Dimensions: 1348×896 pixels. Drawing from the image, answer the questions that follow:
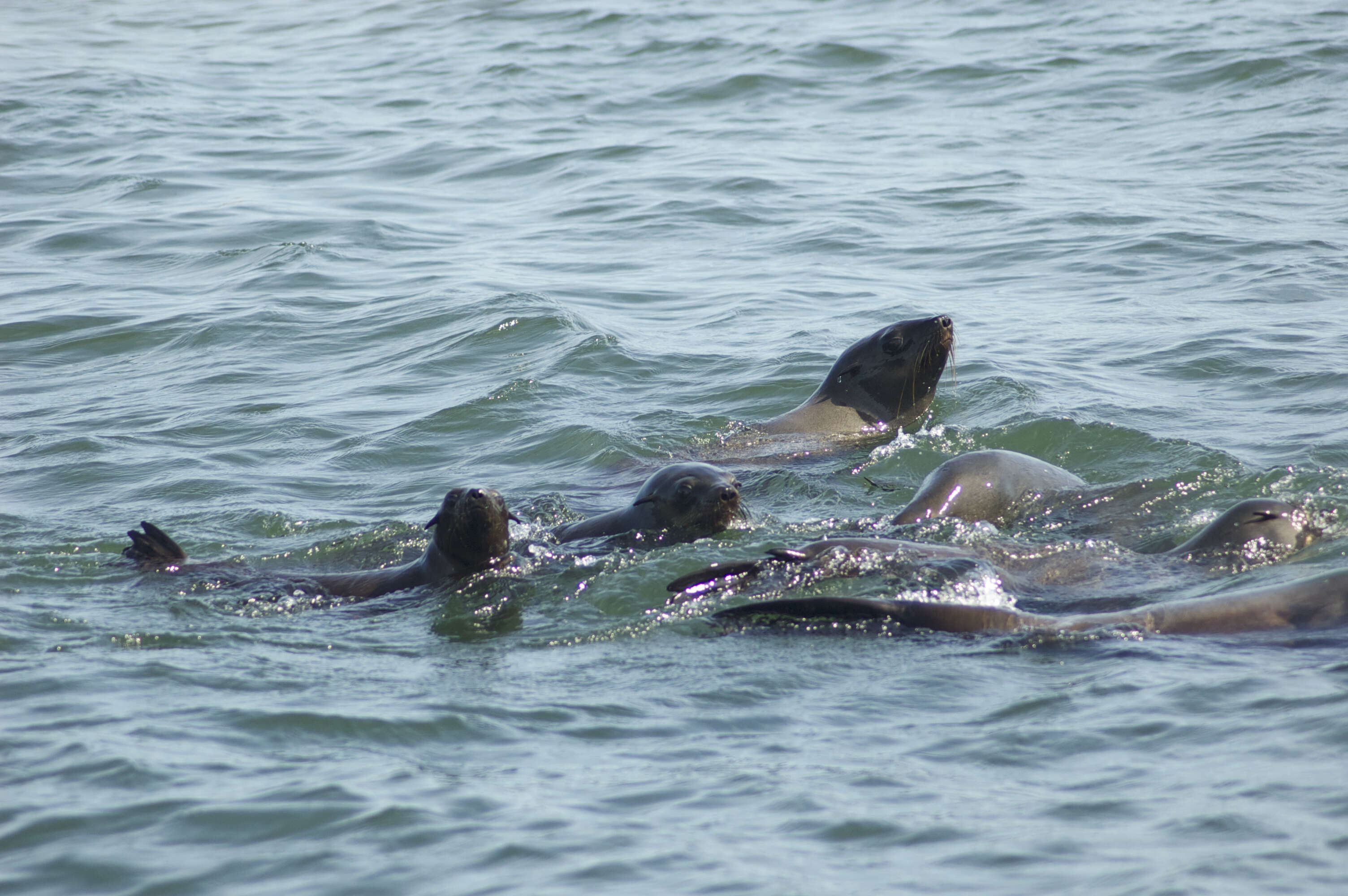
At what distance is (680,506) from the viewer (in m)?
6.07

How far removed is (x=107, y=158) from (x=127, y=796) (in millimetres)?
13441

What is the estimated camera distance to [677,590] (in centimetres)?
504

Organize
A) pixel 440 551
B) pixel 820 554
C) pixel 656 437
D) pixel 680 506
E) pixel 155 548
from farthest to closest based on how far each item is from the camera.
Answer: pixel 656 437
pixel 680 506
pixel 155 548
pixel 440 551
pixel 820 554

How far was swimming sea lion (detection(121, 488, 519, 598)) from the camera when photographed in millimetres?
5566

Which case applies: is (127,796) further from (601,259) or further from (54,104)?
(54,104)

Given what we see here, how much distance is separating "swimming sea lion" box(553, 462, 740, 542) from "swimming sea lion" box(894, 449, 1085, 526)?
2.29 ft

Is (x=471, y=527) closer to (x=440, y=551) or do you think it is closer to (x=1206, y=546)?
(x=440, y=551)

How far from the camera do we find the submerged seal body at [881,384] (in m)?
8.05

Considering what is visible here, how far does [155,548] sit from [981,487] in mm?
3313

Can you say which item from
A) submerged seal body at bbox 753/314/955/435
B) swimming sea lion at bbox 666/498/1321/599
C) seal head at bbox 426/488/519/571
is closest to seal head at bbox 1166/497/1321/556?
swimming sea lion at bbox 666/498/1321/599

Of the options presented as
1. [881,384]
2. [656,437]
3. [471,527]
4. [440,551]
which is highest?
[471,527]

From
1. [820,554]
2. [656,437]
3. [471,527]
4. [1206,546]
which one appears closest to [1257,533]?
[1206,546]

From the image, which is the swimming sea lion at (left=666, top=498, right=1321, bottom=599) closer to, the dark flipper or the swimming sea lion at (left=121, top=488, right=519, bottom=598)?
the swimming sea lion at (left=121, top=488, right=519, bottom=598)

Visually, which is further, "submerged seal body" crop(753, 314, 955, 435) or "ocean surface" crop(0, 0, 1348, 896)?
"submerged seal body" crop(753, 314, 955, 435)
